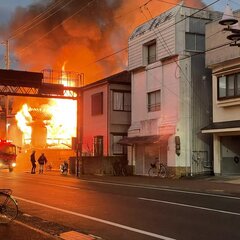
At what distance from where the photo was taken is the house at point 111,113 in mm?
36312

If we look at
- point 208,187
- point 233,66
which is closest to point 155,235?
point 208,187

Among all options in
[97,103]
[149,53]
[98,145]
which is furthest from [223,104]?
[98,145]

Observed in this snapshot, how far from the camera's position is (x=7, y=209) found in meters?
10.8

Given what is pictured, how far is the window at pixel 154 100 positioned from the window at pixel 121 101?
4786 millimetres

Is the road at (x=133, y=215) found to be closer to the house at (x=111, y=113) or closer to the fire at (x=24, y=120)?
the house at (x=111, y=113)

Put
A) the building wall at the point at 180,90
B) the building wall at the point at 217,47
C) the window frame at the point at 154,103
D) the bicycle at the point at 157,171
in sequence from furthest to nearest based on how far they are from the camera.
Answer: the window frame at the point at 154,103
the bicycle at the point at 157,171
the building wall at the point at 180,90
the building wall at the point at 217,47

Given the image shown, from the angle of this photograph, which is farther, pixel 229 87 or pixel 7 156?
pixel 7 156

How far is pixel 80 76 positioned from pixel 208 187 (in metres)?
25.2

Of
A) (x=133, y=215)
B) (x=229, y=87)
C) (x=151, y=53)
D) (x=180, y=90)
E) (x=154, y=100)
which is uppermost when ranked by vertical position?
(x=151, y=53)

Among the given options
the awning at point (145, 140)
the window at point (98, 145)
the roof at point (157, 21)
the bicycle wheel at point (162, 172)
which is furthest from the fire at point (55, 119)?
the bicycle wheel at point (162, 172)

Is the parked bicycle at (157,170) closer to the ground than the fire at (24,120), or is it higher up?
closer to the ground

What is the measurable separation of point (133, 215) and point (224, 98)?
15319mm

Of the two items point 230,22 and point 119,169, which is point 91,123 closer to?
point 119,169

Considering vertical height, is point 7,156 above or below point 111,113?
below
